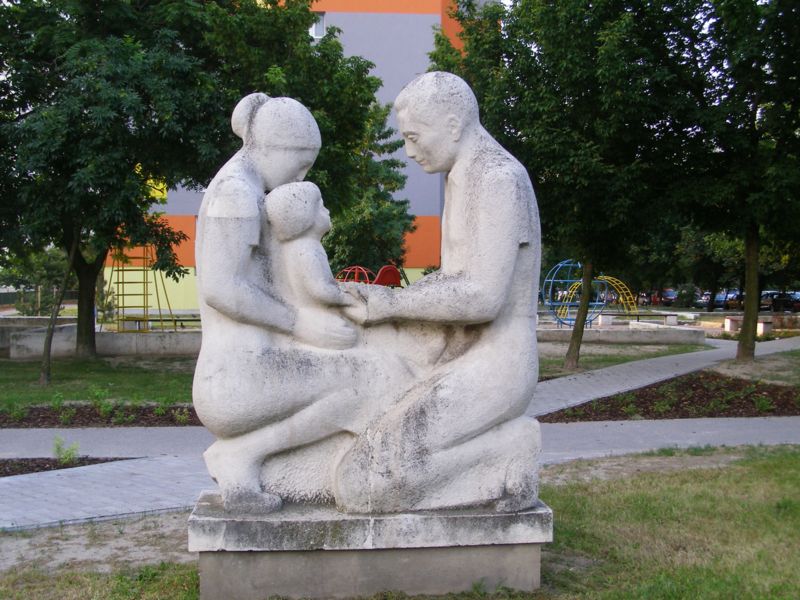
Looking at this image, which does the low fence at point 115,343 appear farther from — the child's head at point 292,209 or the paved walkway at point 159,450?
the child's head at point 292,209

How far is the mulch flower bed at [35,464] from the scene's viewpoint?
280 inches

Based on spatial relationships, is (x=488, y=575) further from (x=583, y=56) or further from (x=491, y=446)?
(x=583, y=56)

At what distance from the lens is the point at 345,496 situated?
3711mm

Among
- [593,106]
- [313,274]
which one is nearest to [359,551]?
[313,274]

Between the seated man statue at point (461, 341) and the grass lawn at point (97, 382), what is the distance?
6954 millimetres

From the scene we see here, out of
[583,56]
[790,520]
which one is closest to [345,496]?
[790,520]

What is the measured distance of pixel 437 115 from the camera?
3.88m

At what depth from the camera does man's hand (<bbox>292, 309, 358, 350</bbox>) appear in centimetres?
380

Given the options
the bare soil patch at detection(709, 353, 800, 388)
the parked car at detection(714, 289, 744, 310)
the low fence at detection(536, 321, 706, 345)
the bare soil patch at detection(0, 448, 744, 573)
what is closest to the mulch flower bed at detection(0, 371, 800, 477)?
the bare soil patch at detection(709, 353, 800, 388)

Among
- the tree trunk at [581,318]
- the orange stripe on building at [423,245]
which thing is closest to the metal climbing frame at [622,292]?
the orange stripe on building at [423,245]

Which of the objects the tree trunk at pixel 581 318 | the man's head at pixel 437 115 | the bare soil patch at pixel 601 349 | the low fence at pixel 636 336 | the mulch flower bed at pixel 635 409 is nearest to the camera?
the man's head at pixel 437 115

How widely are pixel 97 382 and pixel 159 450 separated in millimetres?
5466

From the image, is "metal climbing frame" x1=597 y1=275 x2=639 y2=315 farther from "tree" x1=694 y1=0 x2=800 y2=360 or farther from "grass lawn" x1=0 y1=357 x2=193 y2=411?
"grass lawn" x1=0 y1=357 x2=193 y2=411

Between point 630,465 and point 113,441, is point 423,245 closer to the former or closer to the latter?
point 113,441
